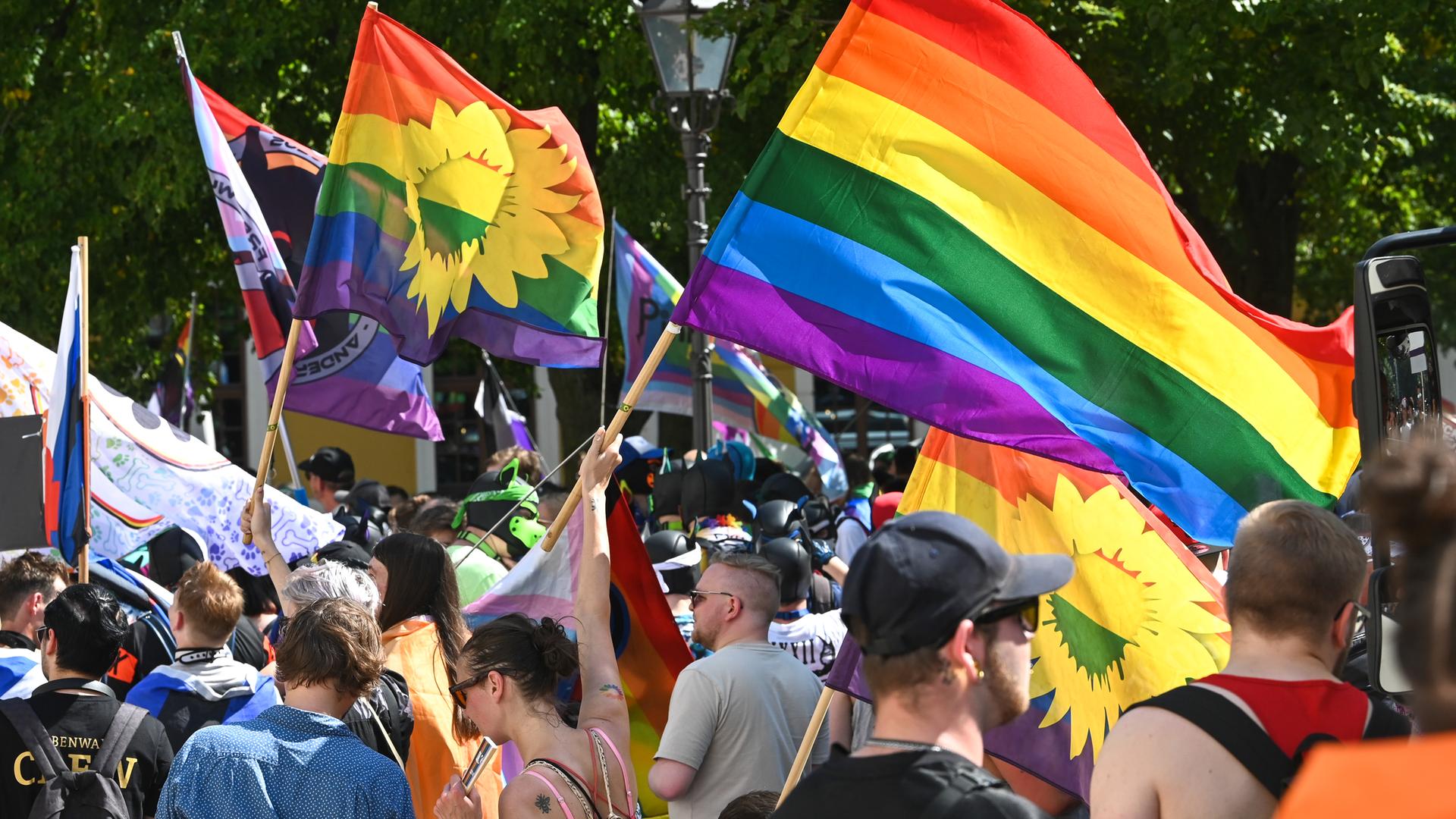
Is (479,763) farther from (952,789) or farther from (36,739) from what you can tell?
(952,789)

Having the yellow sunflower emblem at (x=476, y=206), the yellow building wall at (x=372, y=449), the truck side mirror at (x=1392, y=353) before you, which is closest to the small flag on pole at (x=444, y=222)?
the yellow sunflower emblem at (x=476, y=206)

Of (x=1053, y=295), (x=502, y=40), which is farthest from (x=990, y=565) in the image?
(x=502, y=40)

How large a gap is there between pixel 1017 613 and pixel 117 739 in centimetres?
320

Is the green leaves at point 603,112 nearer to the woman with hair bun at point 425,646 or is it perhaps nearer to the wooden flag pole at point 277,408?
the wooden flag pole at point 277,408

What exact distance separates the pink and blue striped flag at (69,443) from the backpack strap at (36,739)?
181 centimetres

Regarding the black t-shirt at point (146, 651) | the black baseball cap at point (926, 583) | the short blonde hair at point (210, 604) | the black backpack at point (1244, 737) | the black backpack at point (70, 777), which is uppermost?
the black baseball cap at point (926, 583)

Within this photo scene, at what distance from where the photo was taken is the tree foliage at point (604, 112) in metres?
11.6

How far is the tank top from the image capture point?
2717mm

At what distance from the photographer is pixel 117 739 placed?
4656 mm

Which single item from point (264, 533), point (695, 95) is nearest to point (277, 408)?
point (264, 533)

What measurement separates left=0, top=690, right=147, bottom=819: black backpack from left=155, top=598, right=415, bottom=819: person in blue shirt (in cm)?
84

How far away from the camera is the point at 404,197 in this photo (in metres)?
6.44

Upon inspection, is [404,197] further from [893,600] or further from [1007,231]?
[893,600]

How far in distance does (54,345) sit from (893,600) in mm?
15397
